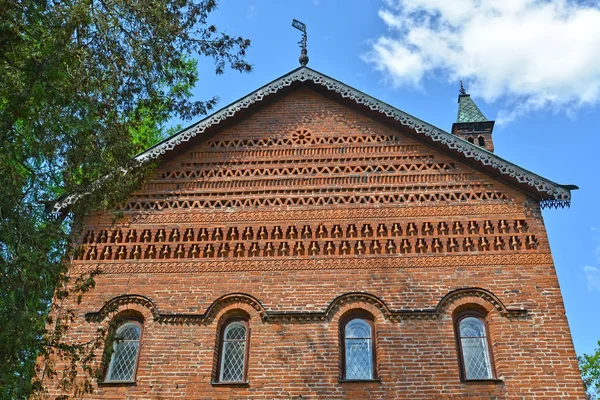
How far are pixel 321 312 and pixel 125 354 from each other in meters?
3.45

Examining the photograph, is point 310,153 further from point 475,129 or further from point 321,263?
point 475,129

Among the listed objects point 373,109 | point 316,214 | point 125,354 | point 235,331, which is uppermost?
point 373,109

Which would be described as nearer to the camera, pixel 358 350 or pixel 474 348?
pixel 474 348

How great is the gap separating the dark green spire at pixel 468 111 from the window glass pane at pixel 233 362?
347 inches

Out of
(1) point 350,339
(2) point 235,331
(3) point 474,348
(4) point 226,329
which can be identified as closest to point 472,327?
(3) point 474,348

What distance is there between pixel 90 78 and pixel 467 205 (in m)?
6.94

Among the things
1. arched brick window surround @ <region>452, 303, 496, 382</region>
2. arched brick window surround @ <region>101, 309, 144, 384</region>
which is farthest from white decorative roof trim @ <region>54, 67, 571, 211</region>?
arched brick window surround @ <region>452, 303, 496, 382</region>

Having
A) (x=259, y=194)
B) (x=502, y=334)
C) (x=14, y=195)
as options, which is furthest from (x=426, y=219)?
(x=14, y=195)

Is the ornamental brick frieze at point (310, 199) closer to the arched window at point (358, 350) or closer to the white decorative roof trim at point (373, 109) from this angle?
the white decorative roof trim at point (373, 109)

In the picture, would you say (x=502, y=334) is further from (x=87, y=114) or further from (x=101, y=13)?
(x=101, y=13)

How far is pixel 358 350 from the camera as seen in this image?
10.2 m

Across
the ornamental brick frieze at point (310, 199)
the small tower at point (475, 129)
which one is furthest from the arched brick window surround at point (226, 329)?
the small tower at point (475, 129)

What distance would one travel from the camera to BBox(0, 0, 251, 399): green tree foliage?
23.4 feet

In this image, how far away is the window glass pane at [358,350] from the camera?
392 inches
